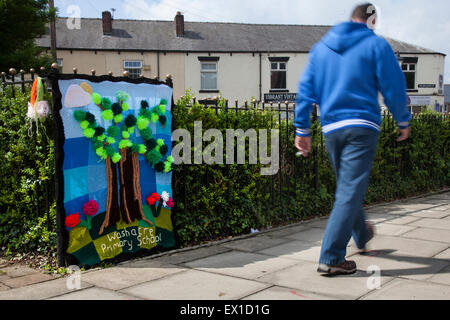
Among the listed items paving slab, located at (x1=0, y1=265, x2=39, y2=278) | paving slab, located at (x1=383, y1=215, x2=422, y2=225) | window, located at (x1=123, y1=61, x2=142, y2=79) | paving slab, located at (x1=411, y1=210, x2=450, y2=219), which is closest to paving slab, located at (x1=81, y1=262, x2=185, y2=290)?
paving slab, located at (x1=0, y1=265, x2=39, y2=278)

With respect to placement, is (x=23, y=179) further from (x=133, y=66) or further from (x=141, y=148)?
(x=133, y=66)

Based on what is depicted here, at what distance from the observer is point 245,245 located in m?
4.52

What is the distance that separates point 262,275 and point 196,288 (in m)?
0.59

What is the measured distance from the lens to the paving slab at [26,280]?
11.1ft

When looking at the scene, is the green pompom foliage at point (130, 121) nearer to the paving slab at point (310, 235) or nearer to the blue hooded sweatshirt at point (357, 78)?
the blue hooded sweatshirt at point (357, 78)

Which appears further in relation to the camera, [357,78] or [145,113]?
[145,113]

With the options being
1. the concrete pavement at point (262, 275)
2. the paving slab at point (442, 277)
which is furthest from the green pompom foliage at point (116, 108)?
the paving slab at point (442, 277)

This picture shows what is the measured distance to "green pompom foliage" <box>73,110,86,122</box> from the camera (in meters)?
3.62

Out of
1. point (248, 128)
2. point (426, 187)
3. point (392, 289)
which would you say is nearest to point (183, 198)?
point (248, 128)

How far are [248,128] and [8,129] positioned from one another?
2575mm

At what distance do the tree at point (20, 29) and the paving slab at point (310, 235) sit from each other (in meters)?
12.2

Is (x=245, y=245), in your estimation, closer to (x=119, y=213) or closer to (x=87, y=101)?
(x=119, y=213)

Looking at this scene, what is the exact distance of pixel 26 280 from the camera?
11.4 feet

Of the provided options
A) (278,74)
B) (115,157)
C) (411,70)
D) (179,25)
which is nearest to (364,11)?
(115,157)
